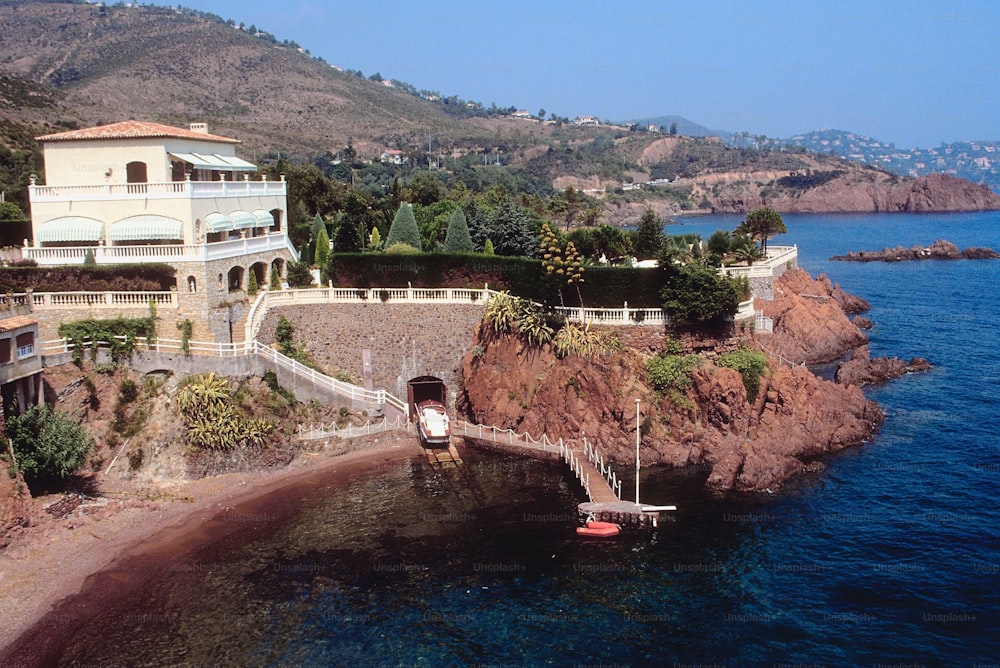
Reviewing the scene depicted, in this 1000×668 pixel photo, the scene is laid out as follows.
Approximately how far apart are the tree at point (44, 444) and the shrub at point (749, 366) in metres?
32.0

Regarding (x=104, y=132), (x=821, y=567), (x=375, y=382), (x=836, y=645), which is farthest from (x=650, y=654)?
(x=104, y=132)

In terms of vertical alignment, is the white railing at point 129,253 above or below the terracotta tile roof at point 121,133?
below

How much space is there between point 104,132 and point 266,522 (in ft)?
75.2

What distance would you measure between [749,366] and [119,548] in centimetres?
3179

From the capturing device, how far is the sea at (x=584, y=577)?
89.7ft

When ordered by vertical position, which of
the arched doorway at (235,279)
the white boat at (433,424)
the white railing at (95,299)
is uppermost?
the arched doorway at (235,279)

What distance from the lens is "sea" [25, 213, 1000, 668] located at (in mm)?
27328

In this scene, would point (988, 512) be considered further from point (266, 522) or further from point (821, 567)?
point (266, 522)

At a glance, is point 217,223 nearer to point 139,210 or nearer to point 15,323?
point 139,210

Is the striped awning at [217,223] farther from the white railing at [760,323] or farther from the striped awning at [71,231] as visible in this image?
the white railing at [760,323]

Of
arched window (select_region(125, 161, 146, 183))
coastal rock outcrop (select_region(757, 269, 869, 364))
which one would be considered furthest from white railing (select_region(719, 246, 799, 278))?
arched window (select_region(125, 161, 146, 183))

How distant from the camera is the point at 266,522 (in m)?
35.9

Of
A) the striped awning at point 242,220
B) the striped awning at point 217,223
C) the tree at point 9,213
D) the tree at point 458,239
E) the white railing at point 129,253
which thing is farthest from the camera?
the tree at point 9,213

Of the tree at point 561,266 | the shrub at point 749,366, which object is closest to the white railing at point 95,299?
the tree at point 561,266
